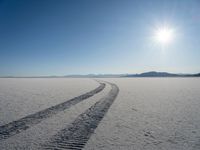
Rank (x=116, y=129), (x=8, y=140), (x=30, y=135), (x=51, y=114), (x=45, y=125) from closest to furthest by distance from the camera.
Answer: (x=8, y=140) → (x=30, y=135) → (x=116, y=129) → (x=45, y=125) → (x=51, y=114)

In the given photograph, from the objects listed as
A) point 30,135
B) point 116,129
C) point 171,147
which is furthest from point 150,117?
point 30,135

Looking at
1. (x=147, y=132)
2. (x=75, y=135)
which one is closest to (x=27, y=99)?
(x=75, y=135)

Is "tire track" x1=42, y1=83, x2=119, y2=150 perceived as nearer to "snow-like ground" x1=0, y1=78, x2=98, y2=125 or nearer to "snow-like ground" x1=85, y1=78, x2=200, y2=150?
"snow-like ground" x1=85, y1=78, x2=200, y2=150

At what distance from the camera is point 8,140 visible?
477 cm

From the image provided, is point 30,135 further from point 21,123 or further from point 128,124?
point 128,124

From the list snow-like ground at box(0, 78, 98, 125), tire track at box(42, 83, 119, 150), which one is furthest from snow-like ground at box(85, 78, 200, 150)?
snow-like ground at box(0, 78, 98, 125)

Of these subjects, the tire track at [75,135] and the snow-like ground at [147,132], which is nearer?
the tire track at [75,135]

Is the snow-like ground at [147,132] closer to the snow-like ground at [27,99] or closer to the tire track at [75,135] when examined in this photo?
the tire track at [75,135]

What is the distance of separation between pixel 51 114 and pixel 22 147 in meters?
3.56

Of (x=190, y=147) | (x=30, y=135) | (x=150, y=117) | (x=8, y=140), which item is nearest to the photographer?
(x=190, y=147)

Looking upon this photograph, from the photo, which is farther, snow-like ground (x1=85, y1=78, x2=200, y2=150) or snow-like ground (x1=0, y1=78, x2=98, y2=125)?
snow-like ground (x1=0, y1=78, x2=98, y2=125)

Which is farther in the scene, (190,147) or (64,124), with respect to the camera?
Result: (64,124)

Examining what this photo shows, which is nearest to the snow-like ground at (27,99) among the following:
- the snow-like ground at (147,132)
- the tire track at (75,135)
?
the tire track at (75,135)

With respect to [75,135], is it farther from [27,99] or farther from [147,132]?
[27,99]
